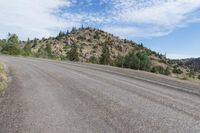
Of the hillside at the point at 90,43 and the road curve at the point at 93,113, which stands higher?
the hillside at the point at 90,43

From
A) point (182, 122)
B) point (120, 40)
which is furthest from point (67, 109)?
point (120, 40)

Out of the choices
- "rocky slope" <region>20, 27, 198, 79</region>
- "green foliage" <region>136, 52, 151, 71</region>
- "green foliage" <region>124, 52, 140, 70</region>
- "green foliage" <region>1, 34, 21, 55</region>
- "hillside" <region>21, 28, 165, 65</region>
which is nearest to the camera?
"green foliage" <region>124, 52, 140, 70</region>

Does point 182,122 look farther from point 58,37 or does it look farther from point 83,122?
point 58,37

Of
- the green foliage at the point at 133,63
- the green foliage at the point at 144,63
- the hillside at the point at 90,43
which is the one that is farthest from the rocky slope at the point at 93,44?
the green foliage at the point at 133,63

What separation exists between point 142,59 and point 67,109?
44303 mm

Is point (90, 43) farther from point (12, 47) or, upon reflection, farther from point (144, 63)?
point (144, 63)

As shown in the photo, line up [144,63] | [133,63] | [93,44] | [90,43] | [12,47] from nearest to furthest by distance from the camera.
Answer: [133,63] → [144,63] → [12,47] → [93,44] → [90,43]

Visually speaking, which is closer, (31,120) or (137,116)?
(31,120)

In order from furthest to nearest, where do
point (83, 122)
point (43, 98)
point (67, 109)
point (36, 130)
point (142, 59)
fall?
point (142, 59), point (43, 98), point (67, 109), point (83, 122), point (36, 130)

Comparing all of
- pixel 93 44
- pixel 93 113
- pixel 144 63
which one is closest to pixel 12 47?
pixel 144 63

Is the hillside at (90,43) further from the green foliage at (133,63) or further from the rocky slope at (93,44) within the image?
the green foliage at (133,63)

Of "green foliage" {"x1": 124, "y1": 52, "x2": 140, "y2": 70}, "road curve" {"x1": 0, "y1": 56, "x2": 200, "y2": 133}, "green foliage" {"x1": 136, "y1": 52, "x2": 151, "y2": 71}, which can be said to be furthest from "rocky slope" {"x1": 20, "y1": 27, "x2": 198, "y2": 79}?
"road curve" {"x1": 0, "y1": 56, "x2": 200, "y2": 133}

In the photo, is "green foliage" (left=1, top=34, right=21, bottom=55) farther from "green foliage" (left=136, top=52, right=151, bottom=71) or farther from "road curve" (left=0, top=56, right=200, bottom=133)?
"road curve" (left=0, top=56, right=200, bottom=133)

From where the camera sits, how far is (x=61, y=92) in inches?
487
